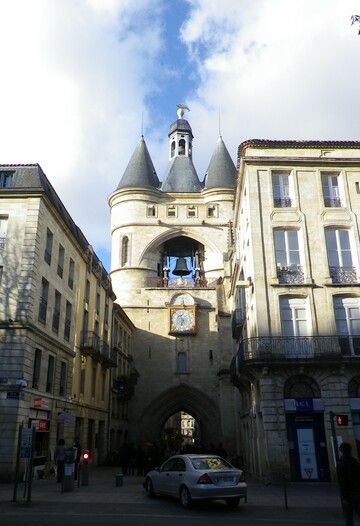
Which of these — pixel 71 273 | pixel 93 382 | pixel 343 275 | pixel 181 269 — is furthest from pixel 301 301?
pixel 181 269

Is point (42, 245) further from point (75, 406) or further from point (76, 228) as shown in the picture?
point (75, 406)

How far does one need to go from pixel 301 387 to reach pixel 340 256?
5560 millimetres

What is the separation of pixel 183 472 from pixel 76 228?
1637 centimetres

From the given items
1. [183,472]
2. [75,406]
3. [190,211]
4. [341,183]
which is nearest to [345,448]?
[183,472]

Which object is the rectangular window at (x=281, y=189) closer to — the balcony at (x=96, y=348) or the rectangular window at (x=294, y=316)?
the rectangular window at (x=294, y=316)

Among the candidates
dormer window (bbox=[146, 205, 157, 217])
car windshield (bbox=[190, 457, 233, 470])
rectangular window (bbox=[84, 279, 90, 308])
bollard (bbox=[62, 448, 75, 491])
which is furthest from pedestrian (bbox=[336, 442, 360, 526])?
dormer window (bbox=[146, 205, 157, 217])

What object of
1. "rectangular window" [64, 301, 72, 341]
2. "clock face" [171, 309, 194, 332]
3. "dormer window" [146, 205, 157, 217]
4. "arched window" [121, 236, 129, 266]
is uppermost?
"dormer window" [146, 205, 157, 217]

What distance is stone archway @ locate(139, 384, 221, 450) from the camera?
35.0 metres

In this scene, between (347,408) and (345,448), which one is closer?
(345,448)

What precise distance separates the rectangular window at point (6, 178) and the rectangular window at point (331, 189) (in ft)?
43.8

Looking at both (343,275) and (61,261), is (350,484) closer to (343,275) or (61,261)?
(343,275)

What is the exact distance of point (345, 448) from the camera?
25.0ft

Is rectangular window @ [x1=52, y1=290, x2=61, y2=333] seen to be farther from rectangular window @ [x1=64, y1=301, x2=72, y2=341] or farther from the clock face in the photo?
the clock face

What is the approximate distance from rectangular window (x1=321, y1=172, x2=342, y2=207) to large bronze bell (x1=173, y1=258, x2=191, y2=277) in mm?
21502
